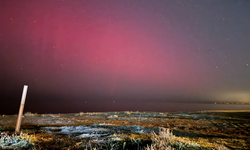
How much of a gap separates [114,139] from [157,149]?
196 cm

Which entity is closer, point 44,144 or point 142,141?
point 44,144

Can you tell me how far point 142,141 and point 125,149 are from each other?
43.4 inches

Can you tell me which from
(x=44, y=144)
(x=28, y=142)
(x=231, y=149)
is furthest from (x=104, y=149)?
(x=231, y=149)

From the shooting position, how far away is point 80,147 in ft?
18.2

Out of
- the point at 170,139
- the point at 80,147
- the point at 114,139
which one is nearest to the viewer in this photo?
the point at 80,147

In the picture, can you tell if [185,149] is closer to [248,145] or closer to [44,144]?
[248,145]

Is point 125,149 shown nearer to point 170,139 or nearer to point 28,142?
point 170,139

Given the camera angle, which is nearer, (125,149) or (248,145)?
(125,149)

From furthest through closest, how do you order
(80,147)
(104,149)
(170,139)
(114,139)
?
1. (114,139)
2. (170,139)
3. (80,147)
4. (104,149)

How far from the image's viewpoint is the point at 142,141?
634cm

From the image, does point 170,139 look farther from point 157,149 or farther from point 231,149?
point 231,149

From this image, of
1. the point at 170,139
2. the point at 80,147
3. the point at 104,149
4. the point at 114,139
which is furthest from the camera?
the point at 114,139

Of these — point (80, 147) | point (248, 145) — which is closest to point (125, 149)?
point (80, 147)

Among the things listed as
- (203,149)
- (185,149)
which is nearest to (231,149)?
(203,149)
